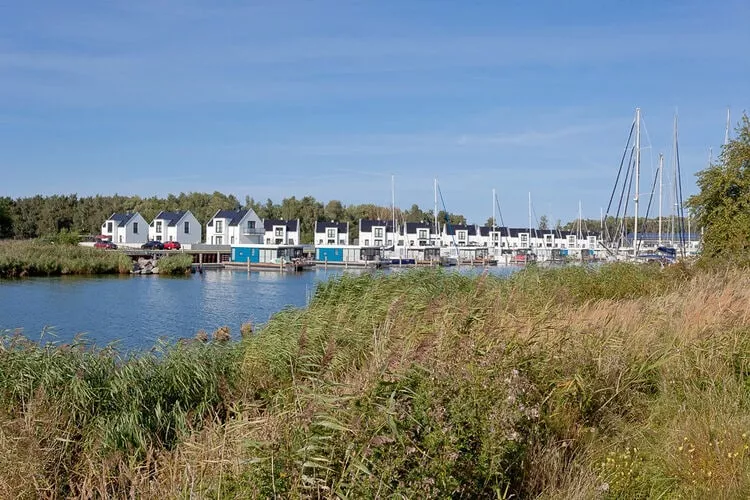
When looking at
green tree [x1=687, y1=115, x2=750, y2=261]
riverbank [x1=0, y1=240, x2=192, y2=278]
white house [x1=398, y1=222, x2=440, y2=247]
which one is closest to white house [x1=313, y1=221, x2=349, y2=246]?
white house [x1=398, y1=222, x2=440, y2=247]

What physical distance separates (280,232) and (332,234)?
719cm

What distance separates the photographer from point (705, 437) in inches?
205

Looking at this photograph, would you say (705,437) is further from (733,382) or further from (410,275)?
(410,275)

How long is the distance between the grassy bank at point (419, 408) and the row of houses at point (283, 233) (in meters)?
76.7

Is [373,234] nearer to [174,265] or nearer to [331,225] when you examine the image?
[331,225]

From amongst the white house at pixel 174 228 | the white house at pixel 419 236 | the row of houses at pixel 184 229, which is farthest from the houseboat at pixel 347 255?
the white house at pixel 174 228

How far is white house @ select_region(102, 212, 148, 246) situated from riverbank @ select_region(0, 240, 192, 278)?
23363 millimetres

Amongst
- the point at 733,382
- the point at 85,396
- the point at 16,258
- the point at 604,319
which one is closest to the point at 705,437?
the point at 733,382

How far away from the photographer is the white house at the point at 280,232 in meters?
94.2

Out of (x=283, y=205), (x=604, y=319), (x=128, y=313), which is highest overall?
(x=283, y=205)

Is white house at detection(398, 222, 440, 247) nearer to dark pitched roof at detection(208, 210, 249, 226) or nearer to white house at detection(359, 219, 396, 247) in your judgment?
white house at detection(359, 219, 396, 247)

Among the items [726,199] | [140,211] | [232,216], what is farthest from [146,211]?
[726,199]

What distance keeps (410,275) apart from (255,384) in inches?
254

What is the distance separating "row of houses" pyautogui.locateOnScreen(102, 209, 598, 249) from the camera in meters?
89.9
